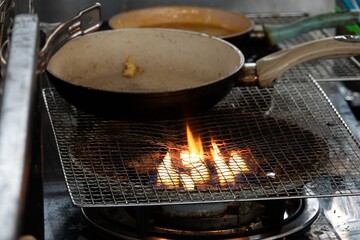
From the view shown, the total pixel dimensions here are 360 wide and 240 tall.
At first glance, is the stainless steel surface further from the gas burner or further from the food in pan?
the food in pan

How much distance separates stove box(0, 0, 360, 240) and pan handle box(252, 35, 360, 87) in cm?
9

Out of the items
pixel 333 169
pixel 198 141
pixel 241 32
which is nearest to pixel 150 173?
pixel 198 141

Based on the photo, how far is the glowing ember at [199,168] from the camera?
1.29 metres

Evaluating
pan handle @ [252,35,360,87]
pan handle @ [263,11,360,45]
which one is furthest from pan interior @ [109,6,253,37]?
pan handle @ [252,35,360,87]

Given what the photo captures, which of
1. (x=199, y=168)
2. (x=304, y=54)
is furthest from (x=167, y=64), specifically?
(x=199, y=168)

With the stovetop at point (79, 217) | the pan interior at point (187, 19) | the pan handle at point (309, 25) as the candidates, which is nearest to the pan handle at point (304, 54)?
the stovetop at point (79, 217)

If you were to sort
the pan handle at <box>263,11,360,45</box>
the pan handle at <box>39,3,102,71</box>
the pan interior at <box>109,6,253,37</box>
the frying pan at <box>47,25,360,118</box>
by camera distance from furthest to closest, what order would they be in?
the pan interior at <box>109,6,253,37</box> → the pan handle at <box>263,11,360,45</box> → the frying pan at <box>47,25,360,118</box> → the pan handle at <box>39,3,102,71</box>

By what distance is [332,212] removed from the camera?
1.39m

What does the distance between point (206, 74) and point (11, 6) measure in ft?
1.60

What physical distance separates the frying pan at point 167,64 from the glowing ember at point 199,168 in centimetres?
10

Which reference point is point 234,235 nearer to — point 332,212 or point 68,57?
point 332,212

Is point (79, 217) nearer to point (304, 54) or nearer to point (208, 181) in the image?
point (208, 181)

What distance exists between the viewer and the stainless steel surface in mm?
636

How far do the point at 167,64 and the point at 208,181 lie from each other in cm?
52
